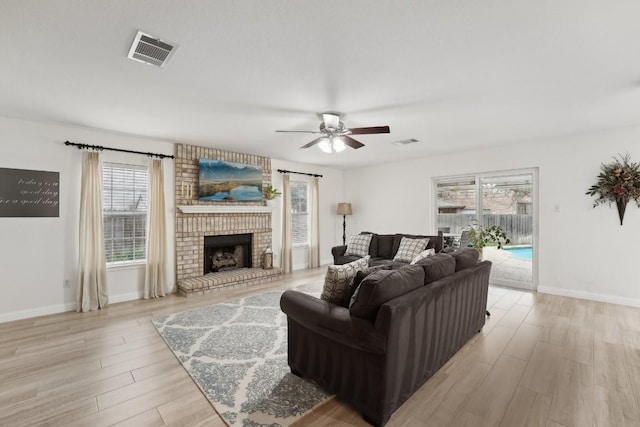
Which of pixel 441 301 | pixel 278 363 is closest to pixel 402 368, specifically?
pixel 441 301

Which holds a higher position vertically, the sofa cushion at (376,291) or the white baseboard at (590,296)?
the sofa cushion at (376,291)

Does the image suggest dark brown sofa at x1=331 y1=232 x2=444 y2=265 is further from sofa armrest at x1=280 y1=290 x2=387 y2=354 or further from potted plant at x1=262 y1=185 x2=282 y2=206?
sofa armrest at x1=280 y1=290 x2=387 y2=354

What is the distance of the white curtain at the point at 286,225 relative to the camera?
6492 mm

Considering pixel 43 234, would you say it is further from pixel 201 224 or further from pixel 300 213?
pixel 300 213

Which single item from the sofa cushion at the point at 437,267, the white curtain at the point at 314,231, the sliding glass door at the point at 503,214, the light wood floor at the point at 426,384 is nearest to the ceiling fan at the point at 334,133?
the sofa cushion at the point at 437,267

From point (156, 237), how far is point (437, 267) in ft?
14.2

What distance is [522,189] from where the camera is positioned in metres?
5.21

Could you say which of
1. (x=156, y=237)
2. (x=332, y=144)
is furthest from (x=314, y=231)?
(x=332, y=144)

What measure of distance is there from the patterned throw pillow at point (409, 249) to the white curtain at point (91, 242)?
186 inches

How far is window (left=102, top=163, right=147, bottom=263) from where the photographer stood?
4.48 meters

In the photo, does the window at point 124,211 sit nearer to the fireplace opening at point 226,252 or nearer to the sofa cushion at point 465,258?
the fireplace opening at point 226,252

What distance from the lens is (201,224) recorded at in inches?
208

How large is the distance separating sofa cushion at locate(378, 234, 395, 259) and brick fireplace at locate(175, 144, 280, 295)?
2146 millimetres

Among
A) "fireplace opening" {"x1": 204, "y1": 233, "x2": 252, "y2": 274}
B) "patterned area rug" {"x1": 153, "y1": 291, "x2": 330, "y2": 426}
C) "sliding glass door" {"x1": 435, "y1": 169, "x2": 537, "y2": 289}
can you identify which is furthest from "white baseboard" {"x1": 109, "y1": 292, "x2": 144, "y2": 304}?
"sliding glass door" {"x1": 435, "y1": 169, "x2": 537, "y2": 289}
